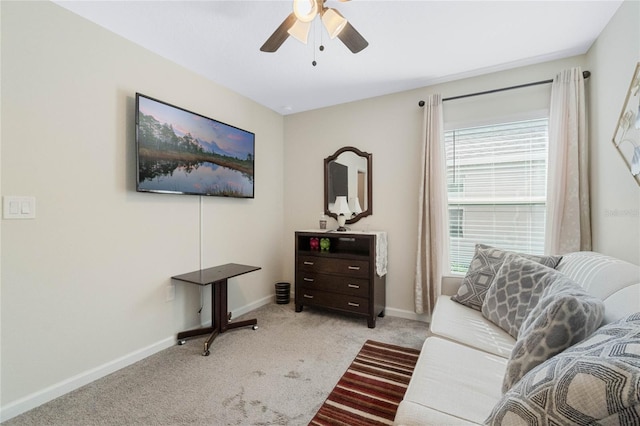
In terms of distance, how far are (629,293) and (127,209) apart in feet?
9.80

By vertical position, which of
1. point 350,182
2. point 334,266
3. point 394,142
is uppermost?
point 394,142

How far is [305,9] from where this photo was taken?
1.55 meters

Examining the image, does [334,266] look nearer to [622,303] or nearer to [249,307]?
[249,307]

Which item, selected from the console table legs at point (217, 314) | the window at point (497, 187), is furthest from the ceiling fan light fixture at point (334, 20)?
the console table legs at point (217, 314)

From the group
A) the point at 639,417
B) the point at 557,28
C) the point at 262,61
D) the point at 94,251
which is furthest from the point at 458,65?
the point at 94,251

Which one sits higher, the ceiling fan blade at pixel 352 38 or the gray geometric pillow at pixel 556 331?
the ceiling fan blade at pixel 352 38

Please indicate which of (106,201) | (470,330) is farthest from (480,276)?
(106,201)

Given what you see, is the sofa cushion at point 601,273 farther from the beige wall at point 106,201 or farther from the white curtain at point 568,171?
the white curtain at point 568,171

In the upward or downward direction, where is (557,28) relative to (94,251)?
upward

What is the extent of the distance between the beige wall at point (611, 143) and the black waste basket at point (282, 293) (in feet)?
10.0

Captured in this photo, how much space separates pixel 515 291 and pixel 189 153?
2.72 m

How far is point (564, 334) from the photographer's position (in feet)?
3.05

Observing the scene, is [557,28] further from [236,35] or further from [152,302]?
[152,302]

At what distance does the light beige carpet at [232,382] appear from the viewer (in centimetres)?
159
